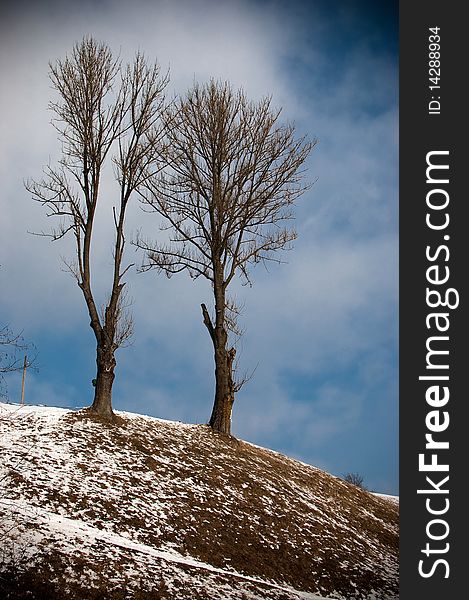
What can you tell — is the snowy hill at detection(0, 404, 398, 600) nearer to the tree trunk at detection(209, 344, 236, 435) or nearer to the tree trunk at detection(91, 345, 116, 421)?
the tree trunk at detection(91, 345, 116, 421)

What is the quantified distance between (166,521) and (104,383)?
5527 mm

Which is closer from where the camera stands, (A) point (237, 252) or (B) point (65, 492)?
(B) point (65, 492)

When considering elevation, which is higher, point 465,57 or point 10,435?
point 465,57

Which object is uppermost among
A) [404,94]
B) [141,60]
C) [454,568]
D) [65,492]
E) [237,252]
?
[141,60]

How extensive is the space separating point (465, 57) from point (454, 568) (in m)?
5.66

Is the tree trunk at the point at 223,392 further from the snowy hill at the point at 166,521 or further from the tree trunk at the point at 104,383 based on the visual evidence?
the tree trunk at the point at 104,383

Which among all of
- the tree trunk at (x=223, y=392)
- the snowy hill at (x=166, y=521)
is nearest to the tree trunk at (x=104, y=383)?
the snowy hill at (x=166, y=521)

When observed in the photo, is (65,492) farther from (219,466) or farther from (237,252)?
(237,252)

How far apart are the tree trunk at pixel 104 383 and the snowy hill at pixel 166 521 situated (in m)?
0.45

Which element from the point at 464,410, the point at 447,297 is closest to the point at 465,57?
the point at 447,297

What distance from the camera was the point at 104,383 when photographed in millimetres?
16625

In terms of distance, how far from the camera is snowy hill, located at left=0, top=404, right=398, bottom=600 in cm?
912

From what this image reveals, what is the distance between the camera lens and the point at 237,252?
2067 cm

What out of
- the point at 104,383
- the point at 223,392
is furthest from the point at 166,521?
the point at 223,392
